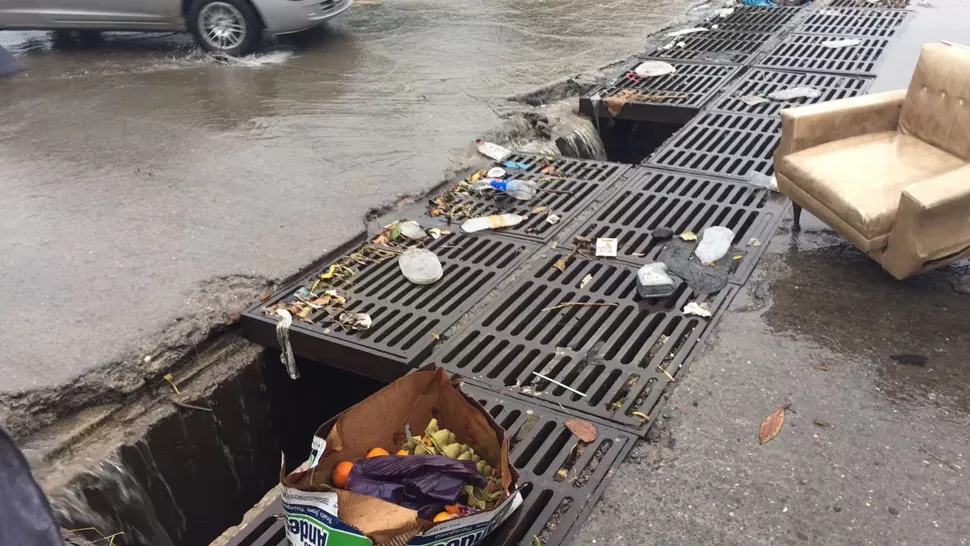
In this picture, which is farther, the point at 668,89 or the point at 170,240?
the point at 668,89

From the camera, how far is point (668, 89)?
19.4ft

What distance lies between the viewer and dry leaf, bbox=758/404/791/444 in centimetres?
263

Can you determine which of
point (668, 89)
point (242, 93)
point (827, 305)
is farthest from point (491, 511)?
point (242, 93)

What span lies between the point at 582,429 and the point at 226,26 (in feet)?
21.1

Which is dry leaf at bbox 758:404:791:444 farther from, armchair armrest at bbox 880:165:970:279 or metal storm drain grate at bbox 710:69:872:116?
metal storm drain grate at bbox 710:69:872:116

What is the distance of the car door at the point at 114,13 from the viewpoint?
736 centimetres

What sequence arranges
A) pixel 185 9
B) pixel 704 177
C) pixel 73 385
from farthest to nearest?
pixel 185 9
pixel 704 177
pixel 73 385

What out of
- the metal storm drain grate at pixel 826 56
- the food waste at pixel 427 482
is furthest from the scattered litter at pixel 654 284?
the metal storm drain grate at pixel 826 56

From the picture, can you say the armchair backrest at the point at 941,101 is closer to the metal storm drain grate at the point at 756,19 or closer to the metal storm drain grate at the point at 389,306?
the metal storm drain grate at the point at 389,306

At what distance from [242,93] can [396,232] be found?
10.7 feet

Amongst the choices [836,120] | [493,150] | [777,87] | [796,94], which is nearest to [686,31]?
[777,87]

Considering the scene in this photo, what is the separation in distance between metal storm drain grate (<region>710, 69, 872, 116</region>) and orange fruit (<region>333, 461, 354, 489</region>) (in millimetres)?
4283

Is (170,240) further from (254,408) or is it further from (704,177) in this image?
(704,177)

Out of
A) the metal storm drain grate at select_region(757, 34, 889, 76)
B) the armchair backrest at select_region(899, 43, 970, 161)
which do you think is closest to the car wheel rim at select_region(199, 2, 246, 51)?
the metal storm drain grate at select_region(757, 34, 889, 76)
